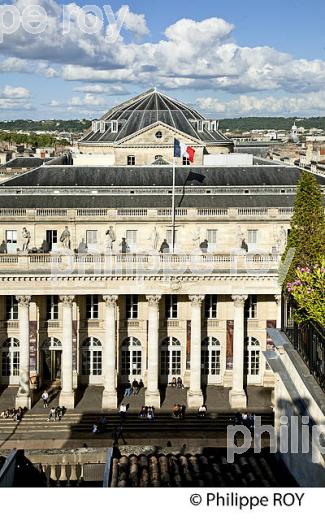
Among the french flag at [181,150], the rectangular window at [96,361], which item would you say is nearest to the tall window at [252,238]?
the french flag at [181,150]

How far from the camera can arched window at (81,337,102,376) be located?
196ft

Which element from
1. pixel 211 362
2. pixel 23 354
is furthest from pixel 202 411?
pixel 23 354

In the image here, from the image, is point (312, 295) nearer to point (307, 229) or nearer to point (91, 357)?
point (307, 229)

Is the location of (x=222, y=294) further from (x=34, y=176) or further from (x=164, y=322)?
(x=34, y=176)

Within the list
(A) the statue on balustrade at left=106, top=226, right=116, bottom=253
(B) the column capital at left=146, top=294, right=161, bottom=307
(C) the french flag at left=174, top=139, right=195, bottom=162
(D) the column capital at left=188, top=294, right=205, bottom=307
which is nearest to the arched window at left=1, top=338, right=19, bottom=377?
(A) the statue on balustrade at left=106, top=226, right=116, bottom=253

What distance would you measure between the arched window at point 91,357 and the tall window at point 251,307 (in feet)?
36.5

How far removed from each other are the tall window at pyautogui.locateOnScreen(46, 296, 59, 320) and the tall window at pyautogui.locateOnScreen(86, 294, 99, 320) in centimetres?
228

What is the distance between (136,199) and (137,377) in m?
14.0

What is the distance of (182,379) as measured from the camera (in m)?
60.1

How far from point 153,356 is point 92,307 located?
6574 millimetres

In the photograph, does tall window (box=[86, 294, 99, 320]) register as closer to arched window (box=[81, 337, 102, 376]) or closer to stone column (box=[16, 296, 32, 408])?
arched window (box=[81, 337, 102, 376])

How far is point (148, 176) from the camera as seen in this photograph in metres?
A: 70.5

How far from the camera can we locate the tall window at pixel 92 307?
59344 mm
